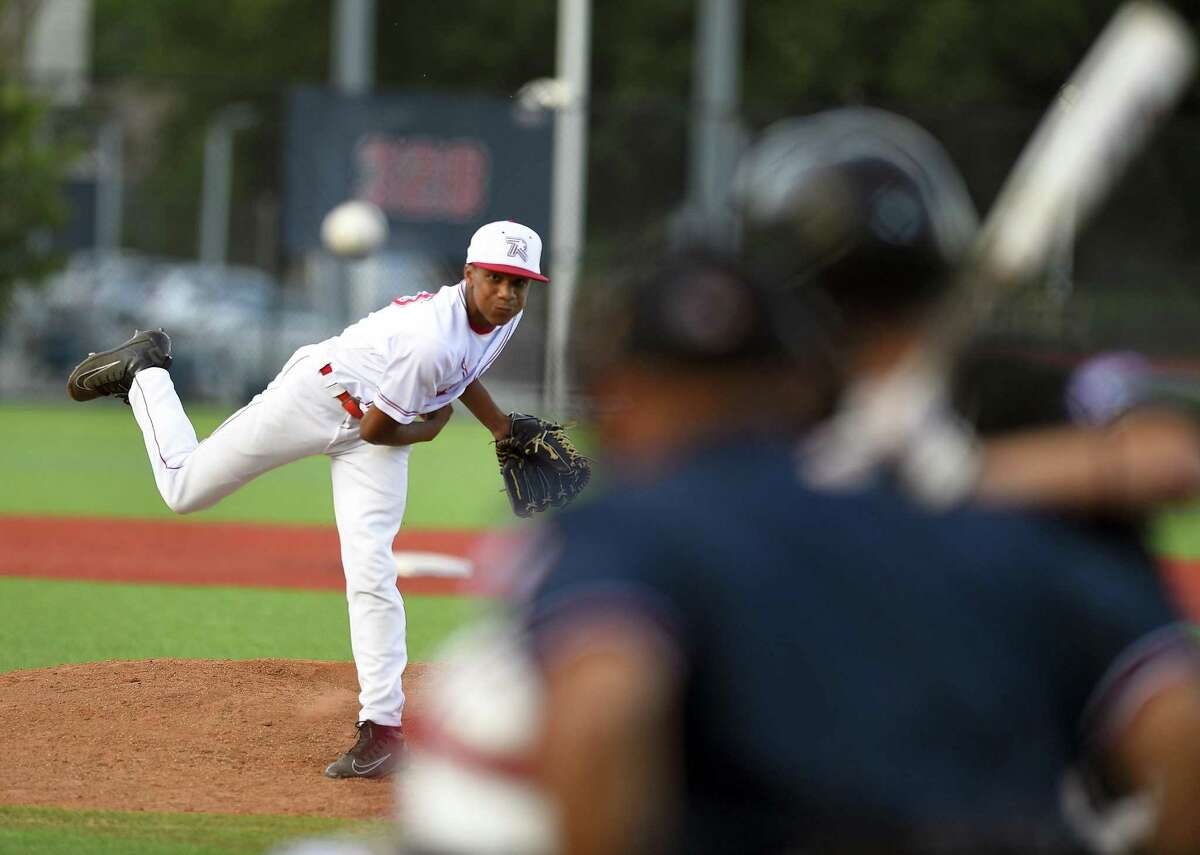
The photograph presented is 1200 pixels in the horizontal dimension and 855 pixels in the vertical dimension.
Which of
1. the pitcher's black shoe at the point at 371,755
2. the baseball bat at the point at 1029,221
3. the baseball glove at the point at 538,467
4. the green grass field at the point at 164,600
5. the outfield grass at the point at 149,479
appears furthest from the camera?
the outfield grass at the point at 149,479

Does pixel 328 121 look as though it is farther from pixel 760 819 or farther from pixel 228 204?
pixel 228 204

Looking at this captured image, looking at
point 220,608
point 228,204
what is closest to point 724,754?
point 220,608

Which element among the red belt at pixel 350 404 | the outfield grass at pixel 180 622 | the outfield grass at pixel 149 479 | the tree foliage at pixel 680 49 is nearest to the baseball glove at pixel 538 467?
the red belt at pixel 350 404

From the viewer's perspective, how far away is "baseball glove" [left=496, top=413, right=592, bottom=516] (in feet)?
22.0

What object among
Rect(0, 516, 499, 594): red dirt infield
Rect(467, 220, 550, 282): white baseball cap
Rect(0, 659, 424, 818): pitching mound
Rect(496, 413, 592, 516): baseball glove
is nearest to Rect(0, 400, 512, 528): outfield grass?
Rect(0, 516, 499, 594): red dirt infield

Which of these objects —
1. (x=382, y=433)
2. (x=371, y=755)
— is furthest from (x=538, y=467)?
(x=371, y=755)

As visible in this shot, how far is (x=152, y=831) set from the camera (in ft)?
16.2

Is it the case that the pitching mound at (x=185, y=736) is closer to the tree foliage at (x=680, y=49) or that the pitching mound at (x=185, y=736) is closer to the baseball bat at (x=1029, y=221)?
the baseball bat at (x=1029, y=221)

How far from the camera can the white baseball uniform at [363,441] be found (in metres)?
5.87

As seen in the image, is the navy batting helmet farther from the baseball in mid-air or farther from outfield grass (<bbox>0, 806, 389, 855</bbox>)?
the baseball in mid-air

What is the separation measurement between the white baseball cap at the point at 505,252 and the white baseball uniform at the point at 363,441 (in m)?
0.19

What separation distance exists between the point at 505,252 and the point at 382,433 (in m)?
0.71

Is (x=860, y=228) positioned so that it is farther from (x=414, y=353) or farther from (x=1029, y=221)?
(x=414, y=353)

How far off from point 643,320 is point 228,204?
46247 millimetres
